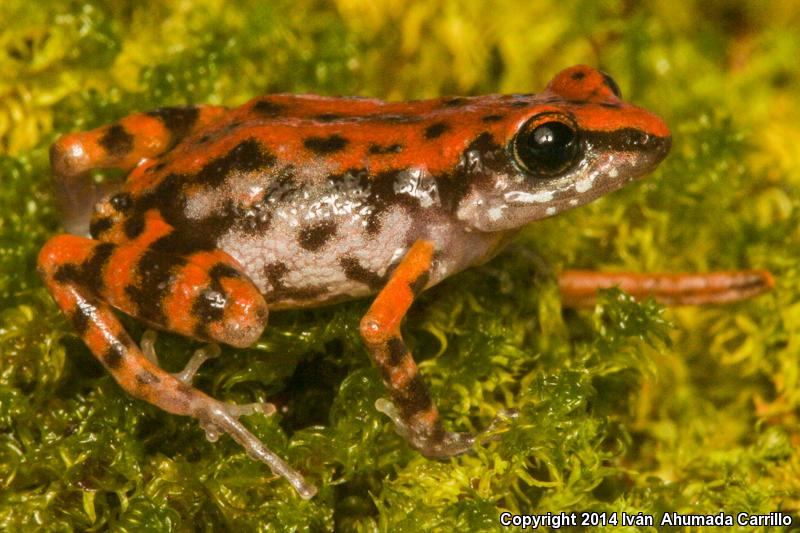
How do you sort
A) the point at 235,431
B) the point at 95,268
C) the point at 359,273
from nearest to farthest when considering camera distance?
the point at 235,431
the point at 95,268
the point at 359,273

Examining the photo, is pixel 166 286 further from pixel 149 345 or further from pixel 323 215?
pixel 323 215

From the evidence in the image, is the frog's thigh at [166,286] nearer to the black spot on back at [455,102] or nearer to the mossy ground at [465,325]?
the mossy ground at [465,325]

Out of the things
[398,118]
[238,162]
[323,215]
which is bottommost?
[323,215]

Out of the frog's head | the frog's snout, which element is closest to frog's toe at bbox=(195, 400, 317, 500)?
the frog's head

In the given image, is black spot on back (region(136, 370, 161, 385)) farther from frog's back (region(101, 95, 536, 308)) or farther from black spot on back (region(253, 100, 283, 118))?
black spot on back (region(253, 100, 283, 118))

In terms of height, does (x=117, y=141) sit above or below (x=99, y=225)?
above

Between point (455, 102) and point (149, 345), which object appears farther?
point (455, 102)

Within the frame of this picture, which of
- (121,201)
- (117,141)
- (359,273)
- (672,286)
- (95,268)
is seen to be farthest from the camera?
(672,286)

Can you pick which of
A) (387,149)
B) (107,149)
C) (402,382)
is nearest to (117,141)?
(107,149)
